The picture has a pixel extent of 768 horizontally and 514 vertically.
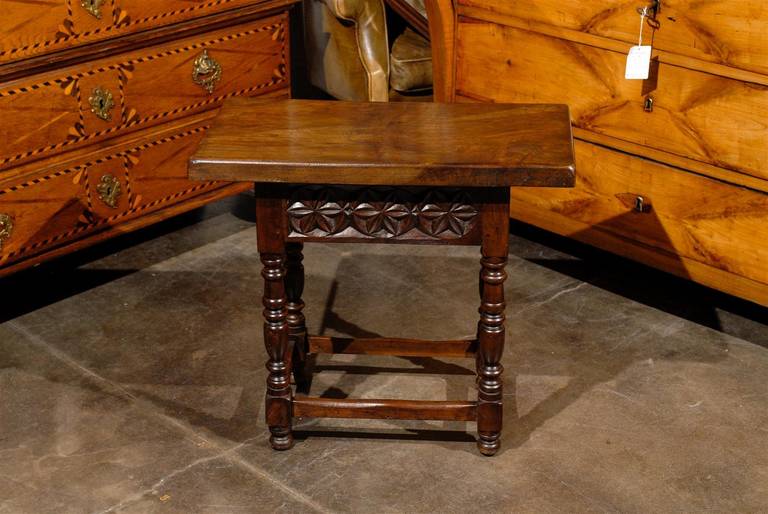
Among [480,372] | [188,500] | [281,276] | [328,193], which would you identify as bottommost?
[188,500]

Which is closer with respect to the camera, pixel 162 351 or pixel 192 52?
pixel 162 351

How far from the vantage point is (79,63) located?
3346 millimetres

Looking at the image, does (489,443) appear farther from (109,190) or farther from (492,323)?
(109,190)

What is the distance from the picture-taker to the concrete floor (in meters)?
2.75

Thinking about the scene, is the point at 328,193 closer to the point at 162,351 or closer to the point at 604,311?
the point at 162,351

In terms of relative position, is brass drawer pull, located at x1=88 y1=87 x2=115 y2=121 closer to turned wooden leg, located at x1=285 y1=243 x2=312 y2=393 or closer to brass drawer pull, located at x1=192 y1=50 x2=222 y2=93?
brass drawer pull, located at x1=192 y1=50 x2=222 y2=93

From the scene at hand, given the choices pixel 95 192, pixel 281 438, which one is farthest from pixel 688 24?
pixel 95 192

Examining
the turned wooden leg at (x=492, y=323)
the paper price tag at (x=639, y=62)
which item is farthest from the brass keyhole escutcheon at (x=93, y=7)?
the paper price tag at (x=639, y=62)

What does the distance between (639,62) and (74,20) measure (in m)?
1.66

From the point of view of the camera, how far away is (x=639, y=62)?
325 centimetres

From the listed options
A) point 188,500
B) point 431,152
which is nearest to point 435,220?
→ point 431,152

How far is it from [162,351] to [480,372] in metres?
1.08

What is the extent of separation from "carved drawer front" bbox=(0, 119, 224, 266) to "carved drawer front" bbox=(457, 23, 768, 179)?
102 centimetres

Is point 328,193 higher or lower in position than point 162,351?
higher
